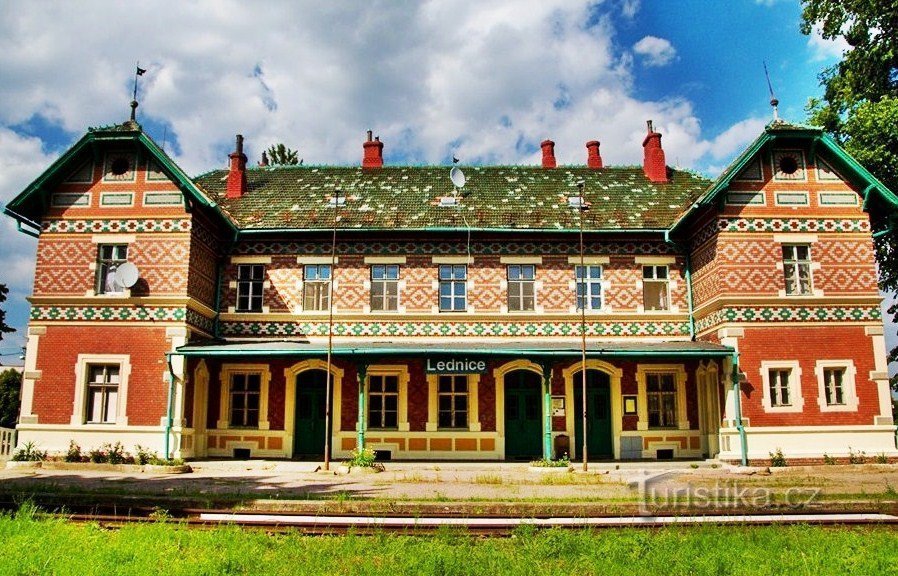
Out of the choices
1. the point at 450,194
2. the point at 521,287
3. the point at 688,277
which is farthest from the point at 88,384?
the point at 688,277

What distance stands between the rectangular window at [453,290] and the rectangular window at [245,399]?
5.72m

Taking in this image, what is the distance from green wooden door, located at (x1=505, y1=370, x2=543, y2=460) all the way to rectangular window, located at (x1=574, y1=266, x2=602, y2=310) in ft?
8.54

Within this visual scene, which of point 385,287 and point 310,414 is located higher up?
point 385,287

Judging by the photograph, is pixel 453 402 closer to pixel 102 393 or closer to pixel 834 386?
pixel 102 393

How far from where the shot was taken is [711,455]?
17.6 meters

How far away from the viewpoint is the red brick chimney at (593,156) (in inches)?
921

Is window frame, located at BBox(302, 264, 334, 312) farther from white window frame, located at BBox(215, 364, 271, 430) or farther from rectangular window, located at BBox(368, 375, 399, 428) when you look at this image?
rectangular window, located at BBox(368, 375, 399, 428)

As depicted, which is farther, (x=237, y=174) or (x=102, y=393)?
(x=237, y=174)

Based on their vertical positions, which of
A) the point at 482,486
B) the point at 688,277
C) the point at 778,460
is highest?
the point at 688,277

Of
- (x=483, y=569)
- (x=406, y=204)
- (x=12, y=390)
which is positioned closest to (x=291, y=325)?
(x=406, y=204)

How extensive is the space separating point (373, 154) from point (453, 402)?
389 inches

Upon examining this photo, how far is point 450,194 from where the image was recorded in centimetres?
2066

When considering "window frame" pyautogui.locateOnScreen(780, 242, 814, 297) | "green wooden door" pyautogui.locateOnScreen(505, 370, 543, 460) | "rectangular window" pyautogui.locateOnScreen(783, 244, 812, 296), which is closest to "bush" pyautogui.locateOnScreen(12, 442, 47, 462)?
"green wooden door" pyautogui.locateOnScreen(505, 370, 543, 460)

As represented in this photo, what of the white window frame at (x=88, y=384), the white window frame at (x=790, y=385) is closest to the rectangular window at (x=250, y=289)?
the white window frame at (x=88, y=384)
